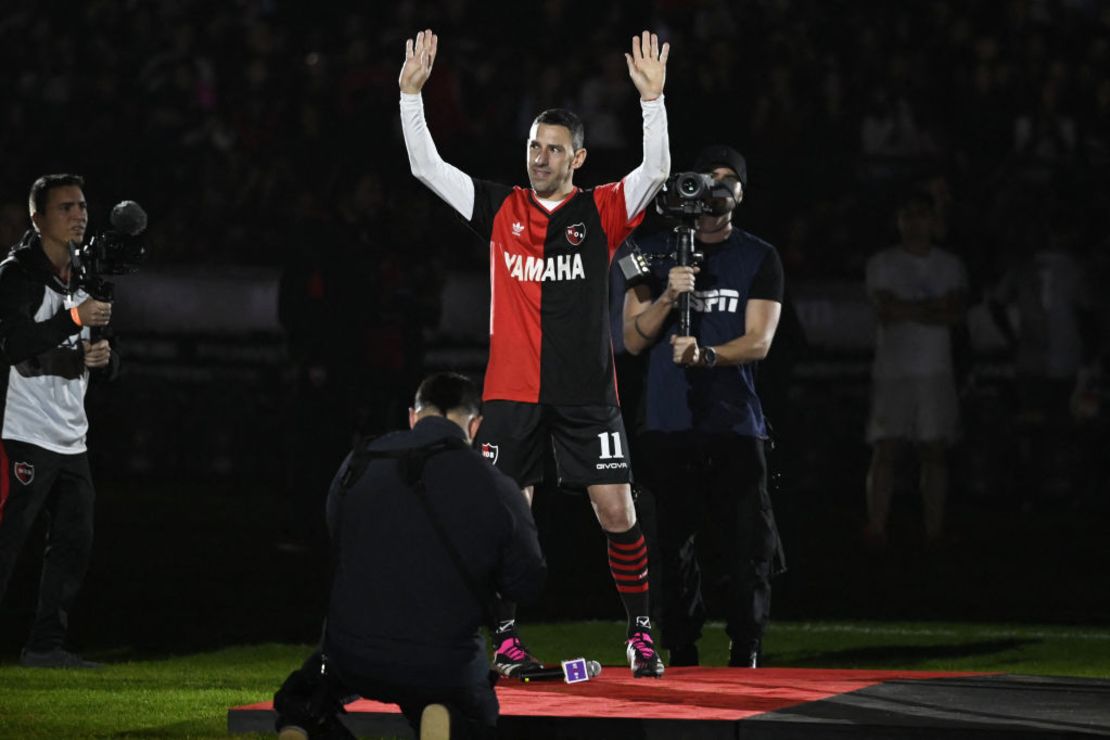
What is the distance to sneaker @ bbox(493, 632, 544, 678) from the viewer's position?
9141mm

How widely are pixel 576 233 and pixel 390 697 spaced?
261 centimetres

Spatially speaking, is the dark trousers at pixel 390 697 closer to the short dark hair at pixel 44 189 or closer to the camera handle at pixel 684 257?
the camera handle at pixel 684 257

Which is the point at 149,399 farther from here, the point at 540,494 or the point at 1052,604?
the point at 1052,604

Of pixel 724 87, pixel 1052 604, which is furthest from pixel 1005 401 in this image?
pixel 1052 604

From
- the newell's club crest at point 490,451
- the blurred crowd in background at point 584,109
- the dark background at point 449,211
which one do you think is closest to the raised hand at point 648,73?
the newell's club crest at point 490,451

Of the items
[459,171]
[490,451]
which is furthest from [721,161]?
[490,451]

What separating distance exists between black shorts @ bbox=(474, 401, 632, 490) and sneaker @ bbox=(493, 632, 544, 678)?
63 centimetres

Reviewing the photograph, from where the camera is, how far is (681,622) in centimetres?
1009

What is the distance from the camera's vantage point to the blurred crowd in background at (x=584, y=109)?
1795 centimetres

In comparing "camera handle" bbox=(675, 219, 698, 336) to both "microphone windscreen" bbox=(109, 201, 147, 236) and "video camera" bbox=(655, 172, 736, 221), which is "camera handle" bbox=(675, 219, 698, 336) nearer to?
"video camera" bbox=(655, 172, 736, 221)

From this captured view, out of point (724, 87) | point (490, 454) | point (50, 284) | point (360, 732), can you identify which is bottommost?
point (360, 732)

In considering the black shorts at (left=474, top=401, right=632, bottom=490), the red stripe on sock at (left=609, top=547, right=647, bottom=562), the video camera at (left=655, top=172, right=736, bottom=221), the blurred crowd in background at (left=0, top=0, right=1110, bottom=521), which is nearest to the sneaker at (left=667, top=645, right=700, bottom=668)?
the red stripe on sock at (left=609, top=547, right=647, bottom=562)

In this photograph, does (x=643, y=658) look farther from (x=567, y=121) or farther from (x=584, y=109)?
(x=584, y=109)

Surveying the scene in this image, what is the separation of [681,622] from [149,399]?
33.7ft
